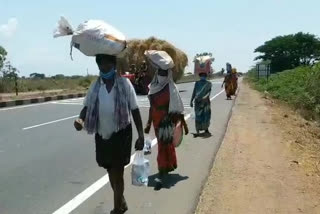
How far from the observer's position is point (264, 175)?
309 inches

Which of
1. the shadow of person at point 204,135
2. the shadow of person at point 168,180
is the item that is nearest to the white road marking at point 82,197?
the shadow of person at point 168,180

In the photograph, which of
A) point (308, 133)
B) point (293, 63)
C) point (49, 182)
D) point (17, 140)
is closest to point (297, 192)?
point (49, 182)

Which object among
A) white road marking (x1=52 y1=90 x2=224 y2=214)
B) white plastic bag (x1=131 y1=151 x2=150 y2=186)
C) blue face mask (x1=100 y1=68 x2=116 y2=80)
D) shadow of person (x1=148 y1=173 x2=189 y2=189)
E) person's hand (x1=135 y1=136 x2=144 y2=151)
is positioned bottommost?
shadow of person (x1=148 y1=173 x2=189 y2=189)

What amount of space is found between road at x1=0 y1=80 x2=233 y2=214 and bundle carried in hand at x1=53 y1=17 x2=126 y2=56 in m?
1.80

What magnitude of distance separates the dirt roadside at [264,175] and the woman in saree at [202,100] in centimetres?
64

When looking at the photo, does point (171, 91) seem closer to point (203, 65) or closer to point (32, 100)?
point (203, 65)

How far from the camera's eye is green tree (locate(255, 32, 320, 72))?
92.8 metres

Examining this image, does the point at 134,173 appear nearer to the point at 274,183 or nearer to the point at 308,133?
the point at 274,183

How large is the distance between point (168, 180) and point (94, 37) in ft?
9.79

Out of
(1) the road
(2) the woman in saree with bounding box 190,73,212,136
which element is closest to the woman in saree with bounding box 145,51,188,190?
(1) the road

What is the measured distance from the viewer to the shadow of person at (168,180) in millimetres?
7119

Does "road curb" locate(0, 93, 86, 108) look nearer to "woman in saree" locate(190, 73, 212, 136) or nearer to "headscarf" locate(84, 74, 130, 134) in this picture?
"woman in saree" locate(190, 73, 212, 136)

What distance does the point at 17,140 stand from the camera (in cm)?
1145

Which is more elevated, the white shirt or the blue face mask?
the blue face mask
